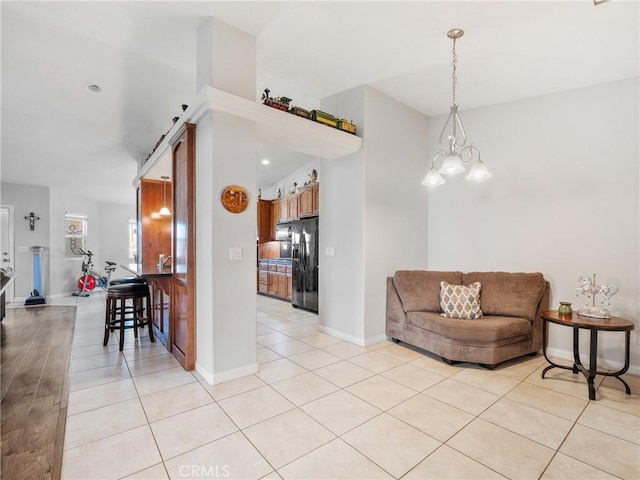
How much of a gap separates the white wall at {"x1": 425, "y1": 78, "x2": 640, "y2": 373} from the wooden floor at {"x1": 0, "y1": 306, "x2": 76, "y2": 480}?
4263 mm

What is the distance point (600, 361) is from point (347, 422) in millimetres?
2880

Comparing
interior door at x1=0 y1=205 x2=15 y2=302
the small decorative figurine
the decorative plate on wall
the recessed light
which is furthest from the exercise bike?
the small decorative figurine

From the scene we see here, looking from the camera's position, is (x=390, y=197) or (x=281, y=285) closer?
(x=390, y=197)

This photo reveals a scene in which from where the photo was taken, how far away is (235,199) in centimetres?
270

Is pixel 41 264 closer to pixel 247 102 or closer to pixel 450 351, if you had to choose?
pixel 247 102

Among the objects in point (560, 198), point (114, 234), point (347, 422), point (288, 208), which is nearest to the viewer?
point (347, 422)

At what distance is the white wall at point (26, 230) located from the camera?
6.75 metres

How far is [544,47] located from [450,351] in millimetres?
2982

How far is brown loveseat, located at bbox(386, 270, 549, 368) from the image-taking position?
2.97 m

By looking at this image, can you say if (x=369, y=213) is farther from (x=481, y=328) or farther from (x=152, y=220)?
(x=152, y=220)

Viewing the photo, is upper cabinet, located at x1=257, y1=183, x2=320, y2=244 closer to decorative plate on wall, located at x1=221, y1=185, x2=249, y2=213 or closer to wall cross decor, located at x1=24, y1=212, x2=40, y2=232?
decorative plate on wall, located at x1=221, y1=185, x2=249, y2=213

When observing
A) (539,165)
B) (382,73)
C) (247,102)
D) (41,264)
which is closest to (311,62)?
(382,73)

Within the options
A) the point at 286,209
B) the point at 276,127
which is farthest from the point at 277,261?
the point at 276,127

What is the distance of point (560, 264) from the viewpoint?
3352 mm
